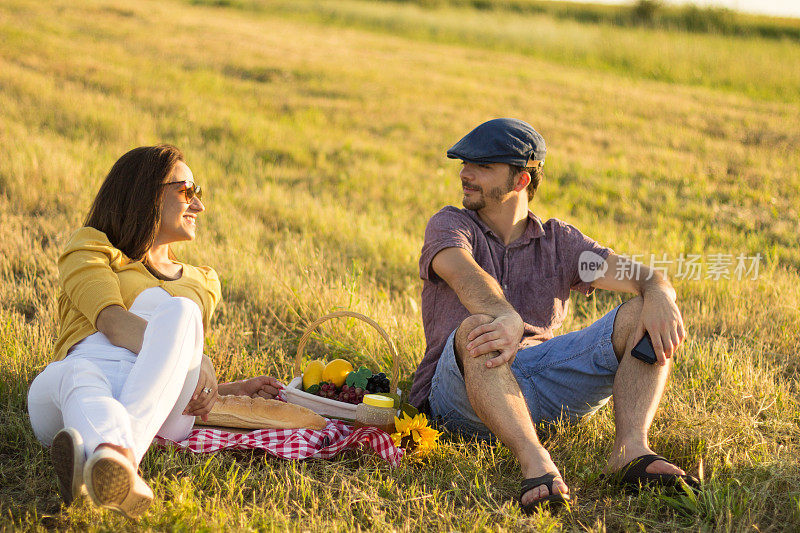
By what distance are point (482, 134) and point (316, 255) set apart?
2.77m

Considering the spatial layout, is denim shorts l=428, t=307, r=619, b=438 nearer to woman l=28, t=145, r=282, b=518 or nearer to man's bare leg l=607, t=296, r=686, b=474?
man's bare leg l=607, t=296, r=686, b=474

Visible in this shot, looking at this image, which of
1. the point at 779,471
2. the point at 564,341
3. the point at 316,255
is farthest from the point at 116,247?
the point at 779,471

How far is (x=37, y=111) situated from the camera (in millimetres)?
9547

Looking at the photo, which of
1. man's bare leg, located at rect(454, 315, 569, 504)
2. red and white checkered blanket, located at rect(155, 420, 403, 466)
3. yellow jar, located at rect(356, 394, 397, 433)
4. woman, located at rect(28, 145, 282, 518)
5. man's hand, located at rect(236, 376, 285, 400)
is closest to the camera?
woman, located at rect(28, 145, 282, 518)

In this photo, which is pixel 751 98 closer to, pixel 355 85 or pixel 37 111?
pixel 355 85

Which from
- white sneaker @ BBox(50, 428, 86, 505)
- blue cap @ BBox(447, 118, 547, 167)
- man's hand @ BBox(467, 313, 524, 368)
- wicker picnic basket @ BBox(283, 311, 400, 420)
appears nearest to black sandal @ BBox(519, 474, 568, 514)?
man's hand @ BBox(467, 313, 524, 368)

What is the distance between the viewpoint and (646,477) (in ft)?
9.81

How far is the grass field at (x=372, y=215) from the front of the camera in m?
2.97

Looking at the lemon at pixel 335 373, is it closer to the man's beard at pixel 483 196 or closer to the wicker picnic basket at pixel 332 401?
the wicker picnic basket at pixel 332 401

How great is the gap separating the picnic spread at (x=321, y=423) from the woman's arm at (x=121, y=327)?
515 millimetres

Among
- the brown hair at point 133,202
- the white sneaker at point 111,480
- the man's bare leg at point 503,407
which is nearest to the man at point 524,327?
the man's bare leg at point 503,407

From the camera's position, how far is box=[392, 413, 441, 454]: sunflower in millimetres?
3273

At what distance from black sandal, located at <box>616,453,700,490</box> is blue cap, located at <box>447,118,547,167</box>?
1.55 metres

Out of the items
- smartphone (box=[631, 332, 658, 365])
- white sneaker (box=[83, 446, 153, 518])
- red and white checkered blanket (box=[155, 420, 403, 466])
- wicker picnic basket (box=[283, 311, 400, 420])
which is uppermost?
smartphone (box=[631, 332, 658, 365])
